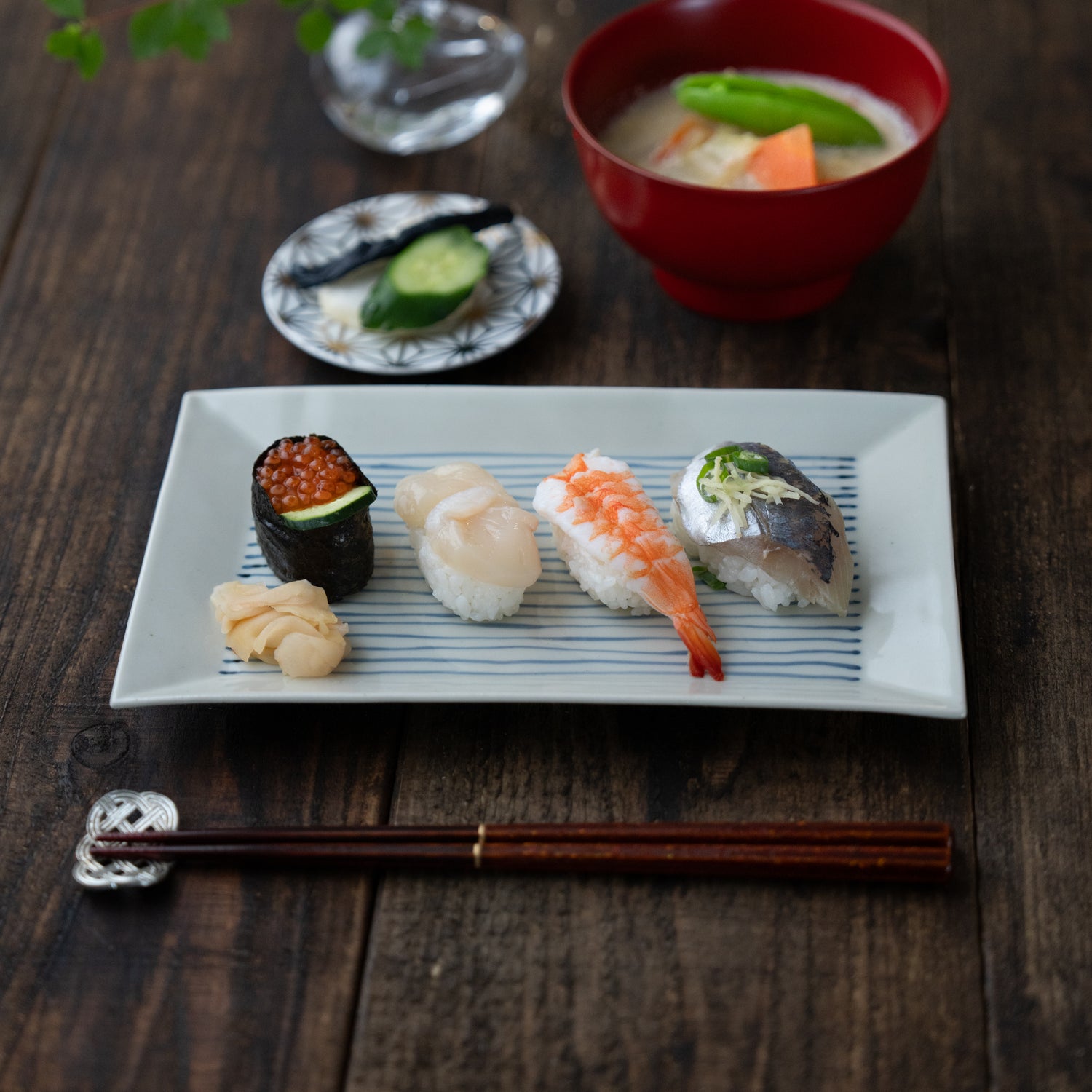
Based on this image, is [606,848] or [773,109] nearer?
[606,848]

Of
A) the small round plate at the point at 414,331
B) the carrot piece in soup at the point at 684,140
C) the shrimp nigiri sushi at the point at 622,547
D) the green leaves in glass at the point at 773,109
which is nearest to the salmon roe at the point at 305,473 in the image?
the shrimp nigiri sushi at the point at 622,547

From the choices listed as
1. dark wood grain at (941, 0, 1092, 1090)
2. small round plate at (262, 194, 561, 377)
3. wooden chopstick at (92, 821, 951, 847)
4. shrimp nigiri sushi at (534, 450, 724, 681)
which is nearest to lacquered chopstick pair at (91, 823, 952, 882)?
wooden chopstick at (92, 821, 951, 847)

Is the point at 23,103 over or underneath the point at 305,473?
over

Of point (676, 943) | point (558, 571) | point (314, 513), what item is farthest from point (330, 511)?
point (676, 943)

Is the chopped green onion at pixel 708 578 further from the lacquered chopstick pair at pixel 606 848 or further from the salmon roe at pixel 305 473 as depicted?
the salmon roe at pixel 305 473

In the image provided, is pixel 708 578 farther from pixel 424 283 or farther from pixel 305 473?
pixel 424 283
